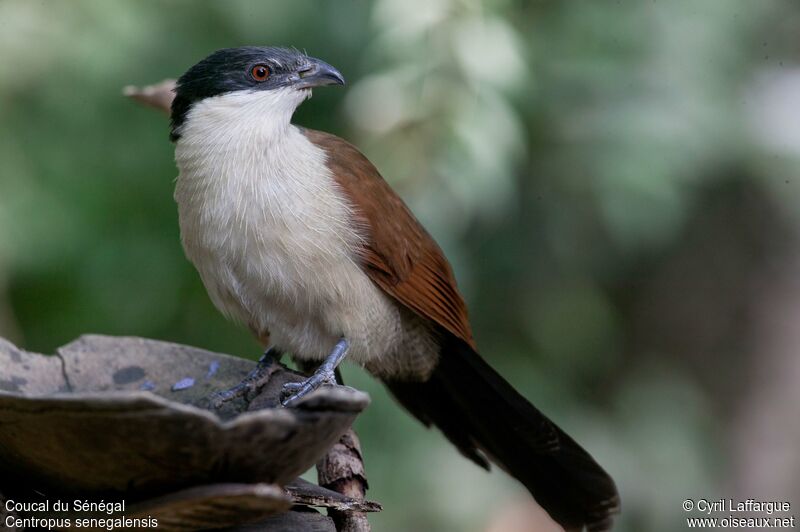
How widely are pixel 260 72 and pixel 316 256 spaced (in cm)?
43

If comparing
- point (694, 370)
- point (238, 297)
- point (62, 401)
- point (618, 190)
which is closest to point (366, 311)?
point (238, 297)

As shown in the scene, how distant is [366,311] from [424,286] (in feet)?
0.55

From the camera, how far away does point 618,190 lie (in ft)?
9.78

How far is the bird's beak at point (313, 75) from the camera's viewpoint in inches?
79.7

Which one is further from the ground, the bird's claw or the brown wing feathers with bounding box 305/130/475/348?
the brown wing feathers with bounding box 305/130/475/348

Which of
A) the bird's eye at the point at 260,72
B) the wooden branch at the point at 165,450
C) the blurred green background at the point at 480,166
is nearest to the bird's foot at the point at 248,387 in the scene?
the wooden branch at the point at 165,450

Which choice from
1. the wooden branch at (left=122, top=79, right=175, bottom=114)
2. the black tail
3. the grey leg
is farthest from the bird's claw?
the wooden branch at (left=122, top=79, right=175, bottom=114)

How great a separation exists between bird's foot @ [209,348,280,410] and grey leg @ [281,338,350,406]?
5 cm

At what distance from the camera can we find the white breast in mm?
1875

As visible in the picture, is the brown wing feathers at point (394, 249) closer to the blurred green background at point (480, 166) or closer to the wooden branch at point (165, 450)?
the blurred green background at point (480, 166)

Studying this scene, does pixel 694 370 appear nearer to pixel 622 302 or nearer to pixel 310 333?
pixel 622 302

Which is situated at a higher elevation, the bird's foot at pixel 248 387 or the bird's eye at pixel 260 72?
the bird's eye at pixel 260 72

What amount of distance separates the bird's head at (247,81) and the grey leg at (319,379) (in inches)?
20.8

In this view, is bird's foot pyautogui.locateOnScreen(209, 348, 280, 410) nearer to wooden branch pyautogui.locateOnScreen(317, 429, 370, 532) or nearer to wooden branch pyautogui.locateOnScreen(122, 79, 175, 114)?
wooden branch pyautogui.locateOnScreen(317, 429, 370, 532)
